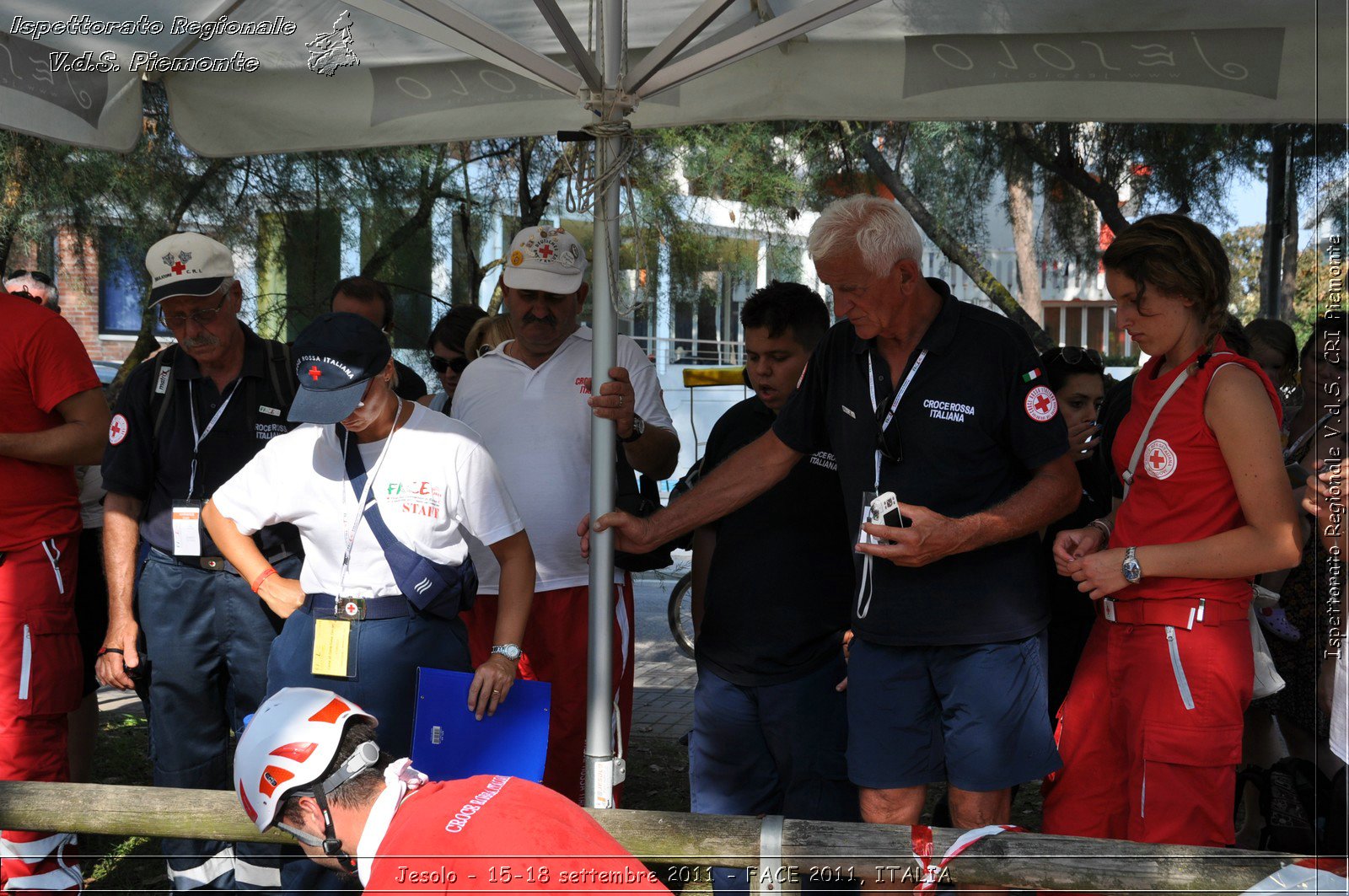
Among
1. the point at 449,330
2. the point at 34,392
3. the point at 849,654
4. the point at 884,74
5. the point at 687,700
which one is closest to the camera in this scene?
the point at 849,654

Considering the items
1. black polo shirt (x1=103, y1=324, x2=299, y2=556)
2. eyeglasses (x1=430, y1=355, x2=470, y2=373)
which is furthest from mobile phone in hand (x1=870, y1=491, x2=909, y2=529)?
eyeglasses (x1=430, y1=355, x2=470, y2=373)

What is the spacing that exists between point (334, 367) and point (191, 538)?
Result: 0.98 m

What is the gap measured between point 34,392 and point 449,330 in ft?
6.38

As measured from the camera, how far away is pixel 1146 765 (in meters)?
2.53

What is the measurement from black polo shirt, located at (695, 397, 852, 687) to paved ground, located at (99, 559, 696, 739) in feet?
7.90

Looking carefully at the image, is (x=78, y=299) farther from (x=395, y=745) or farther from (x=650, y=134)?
(x=395, y=745)

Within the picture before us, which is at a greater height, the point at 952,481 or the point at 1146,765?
the point at 952,481

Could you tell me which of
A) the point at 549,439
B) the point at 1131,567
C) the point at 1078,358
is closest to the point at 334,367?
the point at 549,439

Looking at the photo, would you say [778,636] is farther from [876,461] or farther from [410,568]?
[410,568]

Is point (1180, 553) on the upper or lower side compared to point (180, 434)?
lower

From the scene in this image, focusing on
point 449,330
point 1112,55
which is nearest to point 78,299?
point 449,330

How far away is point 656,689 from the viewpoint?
24.5 ft

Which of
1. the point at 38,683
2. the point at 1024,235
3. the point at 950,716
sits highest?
the point at 1024,235

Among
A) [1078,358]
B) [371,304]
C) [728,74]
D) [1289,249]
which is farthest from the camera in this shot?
[1289,249]
